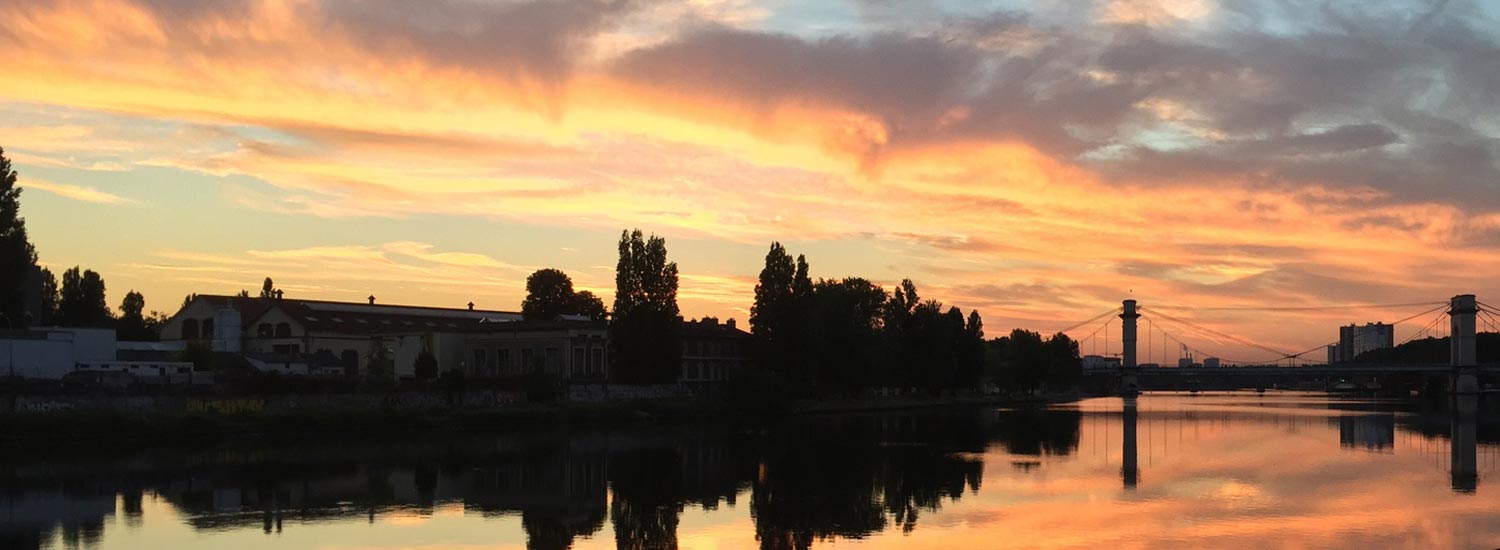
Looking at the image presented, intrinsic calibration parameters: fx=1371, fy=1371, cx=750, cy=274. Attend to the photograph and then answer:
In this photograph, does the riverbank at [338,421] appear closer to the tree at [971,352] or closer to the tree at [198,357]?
the tree at [198,357]

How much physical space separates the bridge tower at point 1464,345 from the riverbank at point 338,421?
87947 millimetres

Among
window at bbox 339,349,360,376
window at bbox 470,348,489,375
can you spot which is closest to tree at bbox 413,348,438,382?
window at bbox 339,349,360,376

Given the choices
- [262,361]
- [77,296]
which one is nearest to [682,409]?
[262,361]

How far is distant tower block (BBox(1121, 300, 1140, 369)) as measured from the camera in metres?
172

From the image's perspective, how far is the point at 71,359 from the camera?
6322 cm

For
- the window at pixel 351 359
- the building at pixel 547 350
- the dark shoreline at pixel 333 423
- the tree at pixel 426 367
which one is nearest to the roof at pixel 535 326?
the building at pixel 547 350

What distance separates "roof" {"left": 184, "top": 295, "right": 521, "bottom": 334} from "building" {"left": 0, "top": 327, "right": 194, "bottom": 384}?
19.5 metres

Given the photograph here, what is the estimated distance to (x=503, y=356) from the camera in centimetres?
9006

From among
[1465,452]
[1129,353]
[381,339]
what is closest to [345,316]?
[381,339]

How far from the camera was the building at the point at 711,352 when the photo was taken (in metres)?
95.7

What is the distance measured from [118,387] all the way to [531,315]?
58.4 meters

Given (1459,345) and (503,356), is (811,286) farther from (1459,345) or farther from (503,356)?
(1459,345)

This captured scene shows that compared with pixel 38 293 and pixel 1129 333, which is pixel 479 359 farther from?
pixel 1129 333

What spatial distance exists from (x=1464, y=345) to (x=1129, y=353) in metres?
39.6
